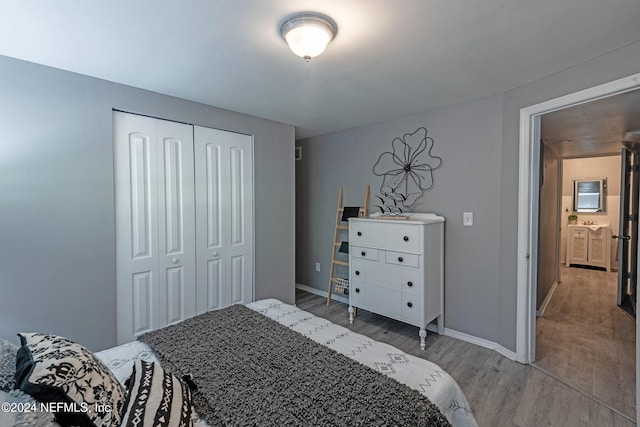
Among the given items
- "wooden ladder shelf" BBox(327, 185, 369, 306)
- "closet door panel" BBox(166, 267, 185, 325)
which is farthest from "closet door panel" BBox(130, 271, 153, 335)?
"wooden ladder shelf" BBox(327, 185, 369, 306)

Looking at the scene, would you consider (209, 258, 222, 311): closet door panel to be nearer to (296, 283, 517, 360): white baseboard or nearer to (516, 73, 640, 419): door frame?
(296, 283, 517, 360): white baseboard

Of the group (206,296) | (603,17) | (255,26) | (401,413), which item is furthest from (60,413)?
(603,17)

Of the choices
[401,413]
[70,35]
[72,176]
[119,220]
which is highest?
[70,35]

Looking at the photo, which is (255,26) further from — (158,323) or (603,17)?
(158,323)

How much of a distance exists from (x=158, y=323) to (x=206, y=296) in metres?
0.45

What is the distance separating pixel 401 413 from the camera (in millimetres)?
1054

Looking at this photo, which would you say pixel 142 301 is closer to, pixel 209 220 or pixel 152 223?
pixel 152 223

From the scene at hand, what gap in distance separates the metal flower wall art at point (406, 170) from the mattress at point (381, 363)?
1895 mm

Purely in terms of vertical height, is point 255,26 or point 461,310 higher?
point 255,26

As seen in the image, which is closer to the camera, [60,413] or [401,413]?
[60,413]

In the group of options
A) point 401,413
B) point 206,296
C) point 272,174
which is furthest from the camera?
point 272,174

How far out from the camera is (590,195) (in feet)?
18.4

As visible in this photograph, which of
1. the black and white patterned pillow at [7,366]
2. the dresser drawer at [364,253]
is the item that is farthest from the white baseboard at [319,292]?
the black and white patterned pillow at [7,366]

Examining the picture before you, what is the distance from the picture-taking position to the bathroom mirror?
18.1ft
